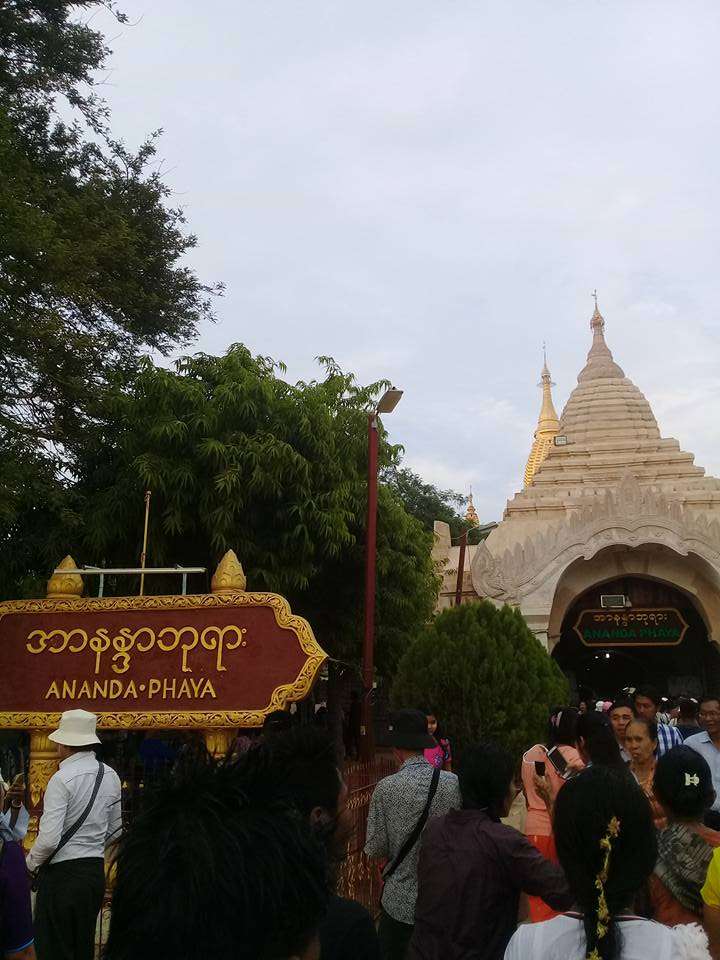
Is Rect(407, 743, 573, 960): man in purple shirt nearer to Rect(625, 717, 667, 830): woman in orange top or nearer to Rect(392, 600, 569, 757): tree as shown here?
Rect(625, 717, 667, 830): woman in orange top

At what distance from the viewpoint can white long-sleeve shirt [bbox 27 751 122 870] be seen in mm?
4266

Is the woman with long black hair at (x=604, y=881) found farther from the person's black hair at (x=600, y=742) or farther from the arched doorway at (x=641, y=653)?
the arched doorway at (x=641, y=653)

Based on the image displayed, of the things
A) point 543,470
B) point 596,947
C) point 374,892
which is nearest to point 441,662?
point 374,892

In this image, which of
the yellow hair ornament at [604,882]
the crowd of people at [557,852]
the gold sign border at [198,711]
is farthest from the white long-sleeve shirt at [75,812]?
the yellow hair ornament at [604,882]

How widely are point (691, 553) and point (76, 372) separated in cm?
1311

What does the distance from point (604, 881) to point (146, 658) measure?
6.04 metres

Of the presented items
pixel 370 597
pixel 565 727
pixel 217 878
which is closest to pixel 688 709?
pixel 370 597

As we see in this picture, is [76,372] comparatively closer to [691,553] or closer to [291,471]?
[291,471]

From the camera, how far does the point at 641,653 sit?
28484 mm

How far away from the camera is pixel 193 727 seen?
24.0ft

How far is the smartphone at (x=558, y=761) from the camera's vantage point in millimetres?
4605

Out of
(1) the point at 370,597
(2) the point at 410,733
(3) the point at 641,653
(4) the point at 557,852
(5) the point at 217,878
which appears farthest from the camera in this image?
(3) the point at 641,653

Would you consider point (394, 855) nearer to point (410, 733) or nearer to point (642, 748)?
point (410, 733)

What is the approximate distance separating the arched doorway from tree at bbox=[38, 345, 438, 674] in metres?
8.90
